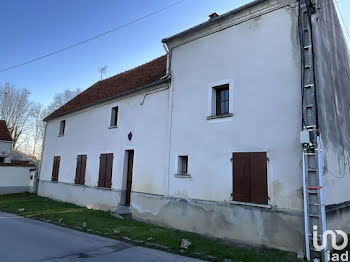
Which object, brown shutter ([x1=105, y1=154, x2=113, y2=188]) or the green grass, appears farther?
brown shutter ([x1=105, y1=154, x2=113, y2=188])

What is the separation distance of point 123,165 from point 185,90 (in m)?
4.36

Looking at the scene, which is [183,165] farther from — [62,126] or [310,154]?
[62,126]

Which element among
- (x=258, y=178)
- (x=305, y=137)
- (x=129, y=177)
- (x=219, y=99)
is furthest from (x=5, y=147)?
(x=305, y=137)

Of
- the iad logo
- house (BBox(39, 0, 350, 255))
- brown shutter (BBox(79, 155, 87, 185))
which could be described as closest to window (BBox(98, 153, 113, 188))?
house (BBox(39, 0, 350, 255))

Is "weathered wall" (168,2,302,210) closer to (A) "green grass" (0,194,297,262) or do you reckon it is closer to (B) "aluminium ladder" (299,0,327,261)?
(B) "aluminium ladder" (299,0,327,261)

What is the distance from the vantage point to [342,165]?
7648mm

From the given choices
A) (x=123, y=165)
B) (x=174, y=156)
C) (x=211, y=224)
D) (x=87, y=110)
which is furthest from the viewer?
(x=87, y=110)

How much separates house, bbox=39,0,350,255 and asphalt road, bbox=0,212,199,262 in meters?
2.26

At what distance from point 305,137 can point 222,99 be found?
9.78 ft

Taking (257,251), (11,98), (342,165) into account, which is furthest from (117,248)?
(11,98)

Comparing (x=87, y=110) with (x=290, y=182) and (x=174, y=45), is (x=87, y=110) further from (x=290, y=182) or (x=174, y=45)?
(x=290, y=182)

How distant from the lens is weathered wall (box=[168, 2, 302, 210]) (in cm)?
642

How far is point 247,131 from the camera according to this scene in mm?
7121

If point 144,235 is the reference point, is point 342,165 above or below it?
above
